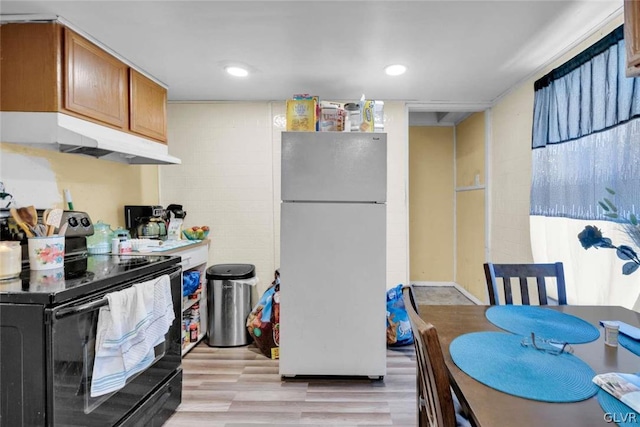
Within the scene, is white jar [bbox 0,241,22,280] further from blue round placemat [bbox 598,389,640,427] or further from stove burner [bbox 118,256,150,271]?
blue round placemat [bbox 598,389,640,427]

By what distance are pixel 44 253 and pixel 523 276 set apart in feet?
7.90

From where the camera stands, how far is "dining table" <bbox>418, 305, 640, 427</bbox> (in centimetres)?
73

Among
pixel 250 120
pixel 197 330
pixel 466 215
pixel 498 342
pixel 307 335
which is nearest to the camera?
pixel 498 342

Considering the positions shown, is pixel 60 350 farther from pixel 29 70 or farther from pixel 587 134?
pixel 587 134

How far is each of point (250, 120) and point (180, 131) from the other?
712 mm

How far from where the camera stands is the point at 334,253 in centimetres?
215

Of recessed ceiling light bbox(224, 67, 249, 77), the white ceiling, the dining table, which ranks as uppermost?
recessed ceiling light bbox(224, 67, 249, 77)

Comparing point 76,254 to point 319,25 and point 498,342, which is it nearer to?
point 319,25

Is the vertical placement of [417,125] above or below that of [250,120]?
above

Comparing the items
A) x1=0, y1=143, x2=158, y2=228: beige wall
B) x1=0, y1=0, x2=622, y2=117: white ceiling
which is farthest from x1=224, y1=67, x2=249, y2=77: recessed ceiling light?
x1=0, y1=143, x2=158, y2=228: beige wall

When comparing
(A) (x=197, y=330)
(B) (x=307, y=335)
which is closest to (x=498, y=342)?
(B) (x=307, y=335)

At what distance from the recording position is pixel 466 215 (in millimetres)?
4027

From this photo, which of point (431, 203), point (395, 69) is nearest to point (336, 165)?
point (395, 69)

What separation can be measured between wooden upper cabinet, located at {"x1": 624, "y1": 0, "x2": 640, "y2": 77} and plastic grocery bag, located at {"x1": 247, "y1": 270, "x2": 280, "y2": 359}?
7.94 feet
